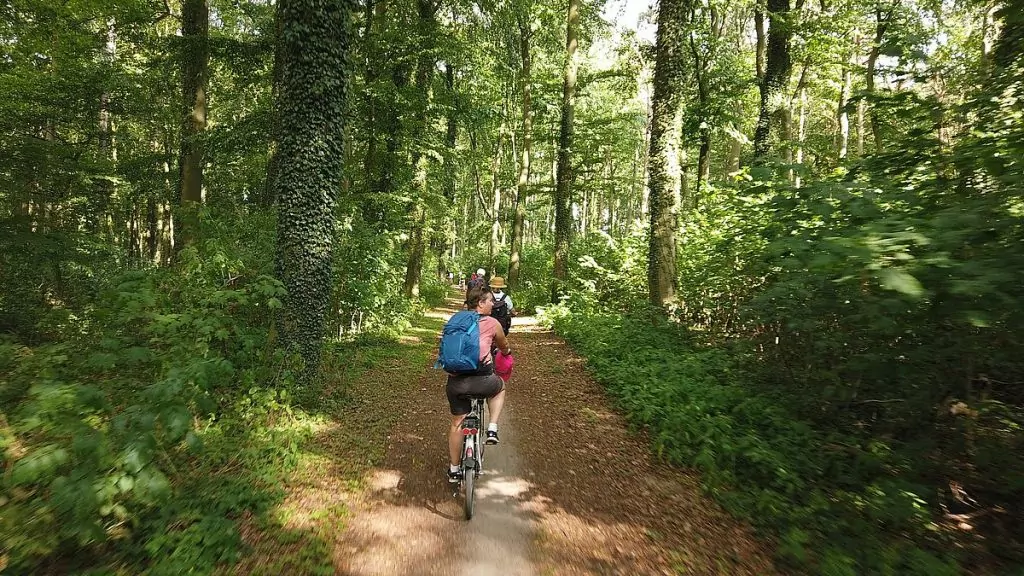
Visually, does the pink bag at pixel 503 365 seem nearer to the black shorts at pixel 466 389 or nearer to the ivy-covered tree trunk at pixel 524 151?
the black shorts at pixel 466 389

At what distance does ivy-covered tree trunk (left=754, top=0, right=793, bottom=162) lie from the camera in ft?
40.6

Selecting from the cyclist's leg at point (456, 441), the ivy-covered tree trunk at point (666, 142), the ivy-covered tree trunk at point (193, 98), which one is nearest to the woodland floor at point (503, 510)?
the cyclist's leg at point (456, 441)

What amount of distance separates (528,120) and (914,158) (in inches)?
688

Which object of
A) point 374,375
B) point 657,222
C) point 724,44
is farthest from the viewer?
point 724,44

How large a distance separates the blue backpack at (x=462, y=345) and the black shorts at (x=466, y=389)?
0.17 metres

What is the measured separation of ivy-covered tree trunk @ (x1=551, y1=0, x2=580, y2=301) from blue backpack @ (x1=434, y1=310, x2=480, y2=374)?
12979 mm

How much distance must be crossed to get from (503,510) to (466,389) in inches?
51.1

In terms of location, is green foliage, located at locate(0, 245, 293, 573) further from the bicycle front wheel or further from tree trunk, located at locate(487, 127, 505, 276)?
tree trunk, located at locate(487, 127, 505, 276)

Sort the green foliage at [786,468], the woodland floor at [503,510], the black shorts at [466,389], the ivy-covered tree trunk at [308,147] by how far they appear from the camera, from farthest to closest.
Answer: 1. the ivy-covered tree trunk at [308,147]
2. the black shorts at [466,389]
3. the woodland floor at [503,510]
4. the green foliage at [786,468]

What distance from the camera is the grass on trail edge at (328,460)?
12.2 ft

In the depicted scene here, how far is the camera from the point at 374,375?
927cm

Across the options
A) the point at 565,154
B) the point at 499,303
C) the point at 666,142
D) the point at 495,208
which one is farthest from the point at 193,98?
the point at 495,208

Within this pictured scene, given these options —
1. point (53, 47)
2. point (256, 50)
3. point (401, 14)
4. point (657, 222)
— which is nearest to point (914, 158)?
point (657, 222)

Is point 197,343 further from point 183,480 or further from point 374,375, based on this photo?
point 374,375
